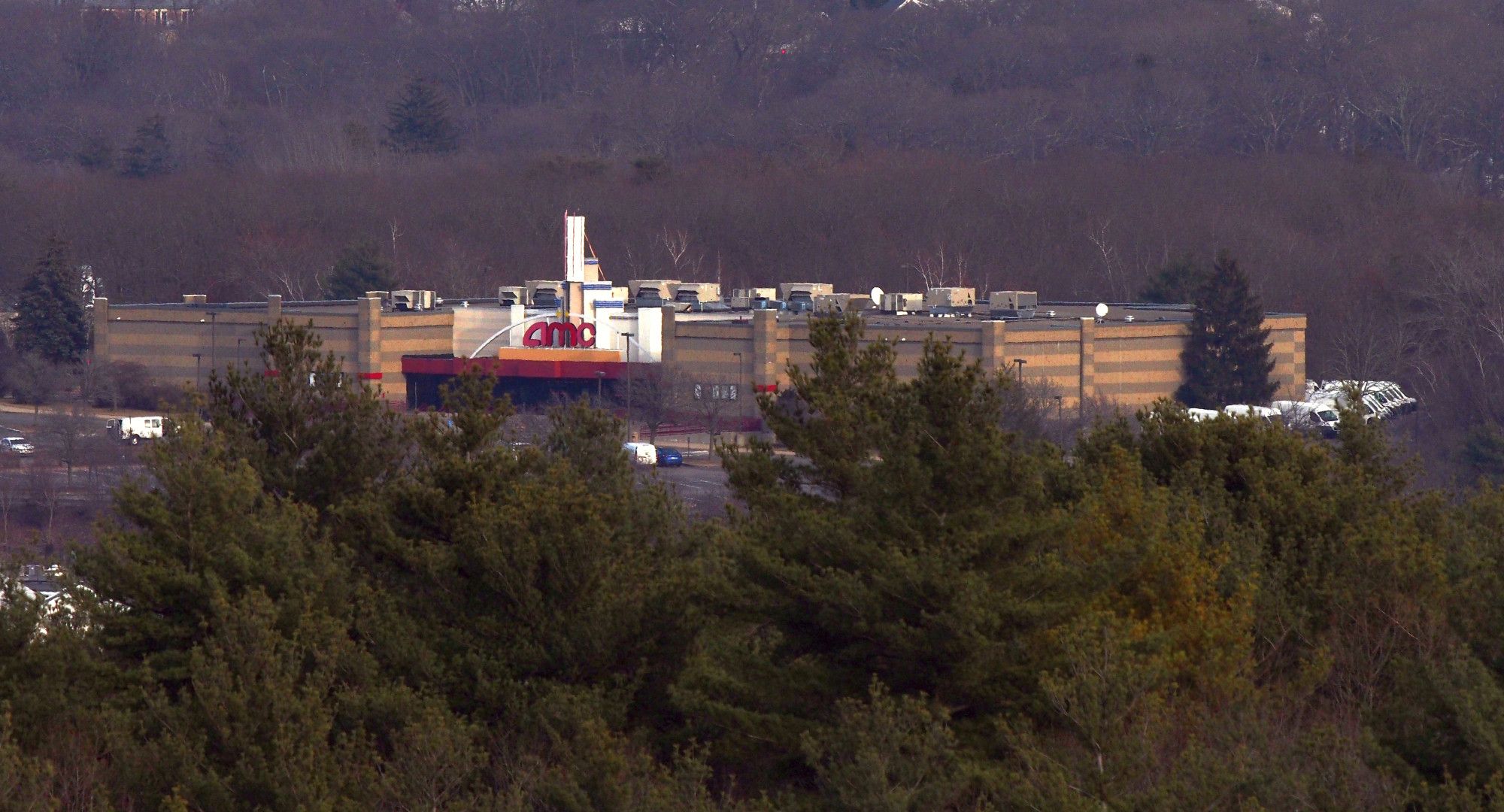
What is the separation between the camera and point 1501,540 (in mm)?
19203

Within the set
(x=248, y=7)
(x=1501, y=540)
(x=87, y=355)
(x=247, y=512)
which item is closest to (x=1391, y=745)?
(x=1501, y=540)

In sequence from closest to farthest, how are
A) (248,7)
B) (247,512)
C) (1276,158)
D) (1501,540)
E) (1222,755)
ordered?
(1222,755)
(1501,540)
(247,512)
(1276,158)
(248,7)

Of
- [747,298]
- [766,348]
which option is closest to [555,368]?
[766,348]

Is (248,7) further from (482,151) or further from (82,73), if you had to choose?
(482,151)

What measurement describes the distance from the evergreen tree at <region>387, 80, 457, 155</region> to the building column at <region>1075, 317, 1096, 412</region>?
7960 centimetres

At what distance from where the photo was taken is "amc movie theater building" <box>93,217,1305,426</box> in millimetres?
64188

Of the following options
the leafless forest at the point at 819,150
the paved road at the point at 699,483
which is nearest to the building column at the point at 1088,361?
the leafless forest at the point at 819,150

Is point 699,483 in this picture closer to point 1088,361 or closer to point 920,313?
point 1088,361

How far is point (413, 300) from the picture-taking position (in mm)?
71875

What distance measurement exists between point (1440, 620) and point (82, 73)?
162 m

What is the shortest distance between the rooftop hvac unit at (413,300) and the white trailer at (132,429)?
1125cm

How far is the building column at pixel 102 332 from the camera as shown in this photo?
7156 cm

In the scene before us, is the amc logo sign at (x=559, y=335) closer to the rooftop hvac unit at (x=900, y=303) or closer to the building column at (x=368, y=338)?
the building column at (x=368, y=338)

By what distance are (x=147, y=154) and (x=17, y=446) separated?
7300 cm
